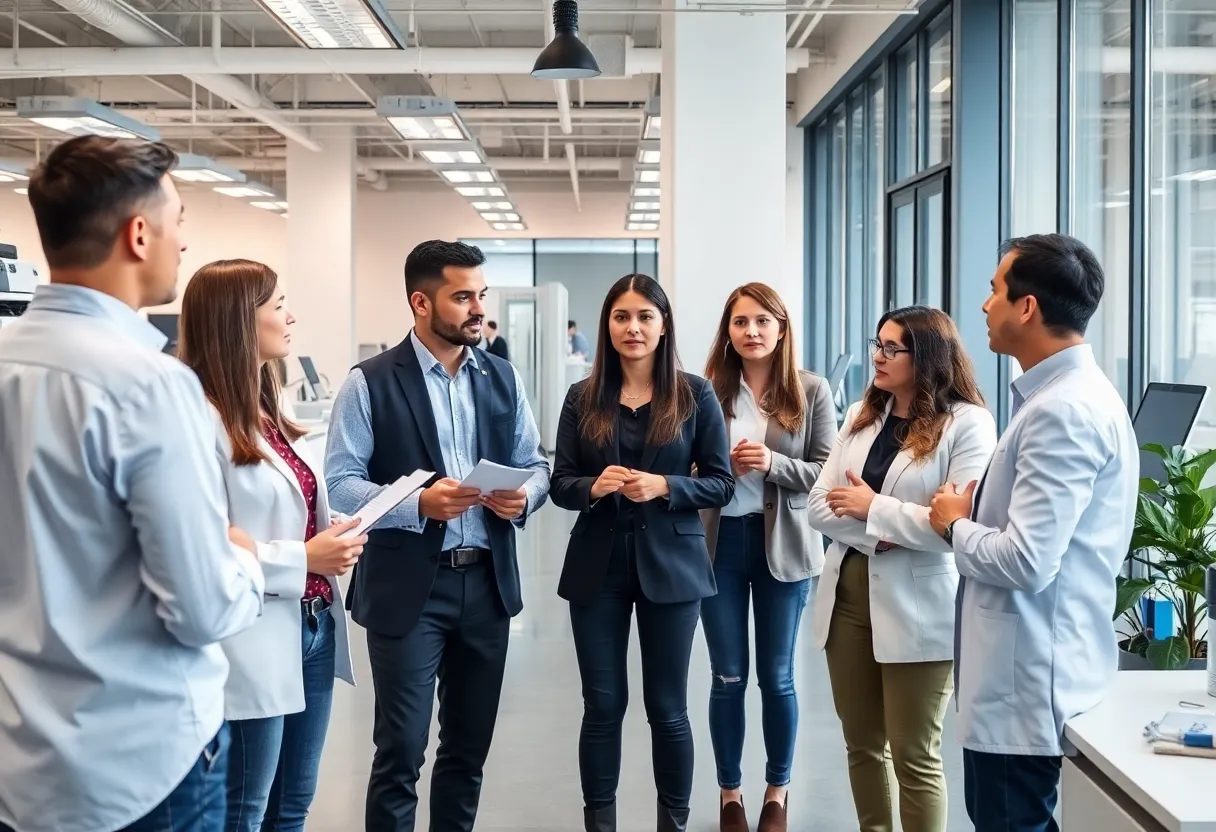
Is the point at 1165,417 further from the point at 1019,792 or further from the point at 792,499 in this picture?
the point at 1019,792

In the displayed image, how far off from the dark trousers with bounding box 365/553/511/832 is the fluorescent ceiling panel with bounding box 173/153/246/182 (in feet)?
29.4

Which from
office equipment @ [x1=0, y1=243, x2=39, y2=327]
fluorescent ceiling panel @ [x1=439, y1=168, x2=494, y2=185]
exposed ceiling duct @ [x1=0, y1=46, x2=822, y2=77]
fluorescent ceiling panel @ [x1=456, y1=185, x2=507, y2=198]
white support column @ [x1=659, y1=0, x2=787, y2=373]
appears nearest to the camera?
office equipment @ [x1=0, y1=243, x2=39, y2=327]

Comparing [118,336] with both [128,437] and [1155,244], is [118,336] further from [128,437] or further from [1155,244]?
[1155,244]

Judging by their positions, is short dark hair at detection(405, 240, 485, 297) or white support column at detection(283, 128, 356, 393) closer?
short dark hair at detection(405, 240, 485, 297)

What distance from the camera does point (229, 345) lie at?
84.0 inches

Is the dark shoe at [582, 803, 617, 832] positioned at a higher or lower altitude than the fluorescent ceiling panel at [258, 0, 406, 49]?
lower

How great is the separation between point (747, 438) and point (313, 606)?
152cm

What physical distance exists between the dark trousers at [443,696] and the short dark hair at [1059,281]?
4.48 ft

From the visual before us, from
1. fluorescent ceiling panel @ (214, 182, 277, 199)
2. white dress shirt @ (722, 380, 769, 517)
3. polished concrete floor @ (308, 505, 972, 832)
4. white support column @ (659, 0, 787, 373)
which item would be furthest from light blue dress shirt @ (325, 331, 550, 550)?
fluorescent ceiling panel @ (214, 182, 277, 199)

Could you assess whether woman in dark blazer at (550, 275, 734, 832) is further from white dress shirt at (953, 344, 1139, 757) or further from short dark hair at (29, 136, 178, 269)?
short dark hair at (29, 136, 178, 269)

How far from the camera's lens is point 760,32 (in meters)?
5.29

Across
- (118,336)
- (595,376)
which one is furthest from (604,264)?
(118,336)

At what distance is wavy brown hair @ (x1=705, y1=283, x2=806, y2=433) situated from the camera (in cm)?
332

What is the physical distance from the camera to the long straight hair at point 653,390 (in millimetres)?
2914
